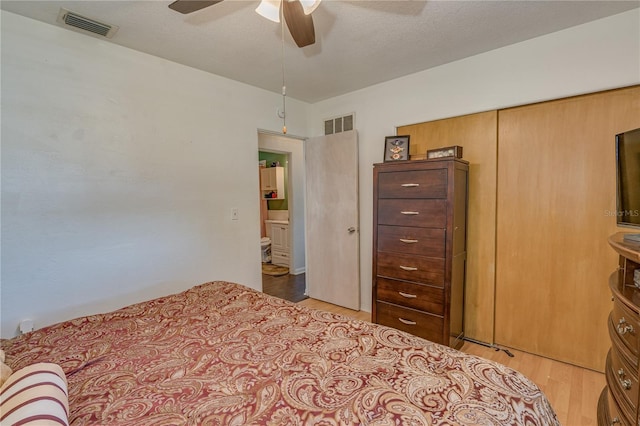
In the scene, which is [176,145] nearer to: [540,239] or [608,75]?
[540,239]

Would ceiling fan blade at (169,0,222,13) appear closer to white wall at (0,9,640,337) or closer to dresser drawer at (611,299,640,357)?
white wall at (0,9,640,337)

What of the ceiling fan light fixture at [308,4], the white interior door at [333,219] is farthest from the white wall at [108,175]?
the ceiling fan light fixture at [308,4]

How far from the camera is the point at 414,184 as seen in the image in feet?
7.97

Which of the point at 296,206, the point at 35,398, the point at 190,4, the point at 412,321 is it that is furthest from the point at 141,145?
the point at 296,206

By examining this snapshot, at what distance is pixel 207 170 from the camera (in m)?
2.78

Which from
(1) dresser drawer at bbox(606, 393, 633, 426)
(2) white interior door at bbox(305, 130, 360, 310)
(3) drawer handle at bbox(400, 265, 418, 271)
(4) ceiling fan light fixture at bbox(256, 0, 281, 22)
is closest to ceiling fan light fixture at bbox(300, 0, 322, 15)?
(4) ceiling fan light fixture at bbox(256, 0, 281, 22)

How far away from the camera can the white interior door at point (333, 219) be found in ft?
11.0

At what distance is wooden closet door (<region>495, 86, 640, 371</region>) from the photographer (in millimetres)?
2059

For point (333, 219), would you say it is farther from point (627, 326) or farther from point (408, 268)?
point (627, 326)

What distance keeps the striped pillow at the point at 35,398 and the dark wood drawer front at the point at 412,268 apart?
2.21 meters

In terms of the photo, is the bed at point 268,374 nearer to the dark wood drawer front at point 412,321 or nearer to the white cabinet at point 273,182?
the dark wood drawer front at point 412,321

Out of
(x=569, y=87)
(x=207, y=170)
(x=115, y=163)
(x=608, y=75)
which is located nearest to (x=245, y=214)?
(x=207, y=170)

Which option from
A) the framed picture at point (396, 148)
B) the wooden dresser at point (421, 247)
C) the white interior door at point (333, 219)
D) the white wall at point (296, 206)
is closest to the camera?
the wooden dresser at point (421, 247)

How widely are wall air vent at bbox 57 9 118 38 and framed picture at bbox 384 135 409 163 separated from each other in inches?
90.2
